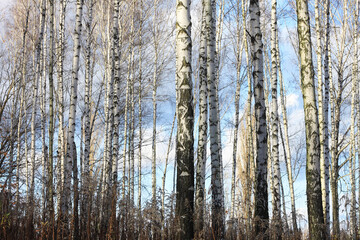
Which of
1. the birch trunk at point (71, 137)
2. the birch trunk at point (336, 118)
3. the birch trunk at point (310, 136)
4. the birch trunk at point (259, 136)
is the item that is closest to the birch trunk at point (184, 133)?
the birch trunk at point (259, 136)

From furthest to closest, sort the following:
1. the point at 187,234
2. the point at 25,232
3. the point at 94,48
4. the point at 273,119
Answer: the point at 94,48 < the point at 273,119 < the point at 25,232 < the point at 187,234

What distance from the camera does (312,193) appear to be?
215 inches

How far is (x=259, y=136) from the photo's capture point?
598 centimetres

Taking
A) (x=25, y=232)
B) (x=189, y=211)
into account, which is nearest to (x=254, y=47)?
(x=189, y=211)

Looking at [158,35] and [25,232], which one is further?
[158,35]

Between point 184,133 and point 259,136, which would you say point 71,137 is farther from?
point 259,136

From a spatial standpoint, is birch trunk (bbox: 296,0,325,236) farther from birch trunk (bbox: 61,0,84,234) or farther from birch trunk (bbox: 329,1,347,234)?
birch trunk (bbox: 329,1,347,234)

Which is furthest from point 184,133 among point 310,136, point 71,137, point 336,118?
point 336,118

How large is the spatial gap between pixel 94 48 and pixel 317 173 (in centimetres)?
1092

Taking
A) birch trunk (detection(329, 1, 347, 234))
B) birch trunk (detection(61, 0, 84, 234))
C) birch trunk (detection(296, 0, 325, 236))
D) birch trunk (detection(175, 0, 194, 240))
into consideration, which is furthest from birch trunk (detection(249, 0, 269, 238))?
birch trunk (detection(329, 1, 347, 234))

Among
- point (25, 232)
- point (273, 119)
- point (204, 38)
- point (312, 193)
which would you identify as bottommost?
point (25, 232)

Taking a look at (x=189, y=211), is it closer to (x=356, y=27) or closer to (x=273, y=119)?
(x=273, y=119)

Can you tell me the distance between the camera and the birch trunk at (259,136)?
564cm

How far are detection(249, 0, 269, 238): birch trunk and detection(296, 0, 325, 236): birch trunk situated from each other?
0.70 meters
